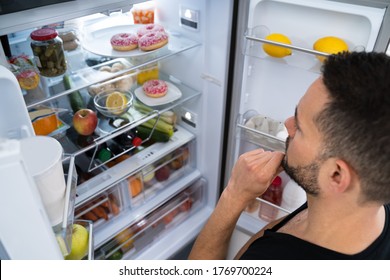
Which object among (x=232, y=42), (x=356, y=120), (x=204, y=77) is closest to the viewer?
(x=356, y=120)

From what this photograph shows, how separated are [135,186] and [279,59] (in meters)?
0.86

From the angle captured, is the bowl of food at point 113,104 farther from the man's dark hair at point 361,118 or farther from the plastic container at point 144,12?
the man's dark hair at point 361,118

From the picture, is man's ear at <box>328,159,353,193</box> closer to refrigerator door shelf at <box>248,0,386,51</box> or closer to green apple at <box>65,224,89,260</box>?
refrigerator door shelf at <box>248,0,386,51</box>

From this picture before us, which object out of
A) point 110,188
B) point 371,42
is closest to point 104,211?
point 110,188

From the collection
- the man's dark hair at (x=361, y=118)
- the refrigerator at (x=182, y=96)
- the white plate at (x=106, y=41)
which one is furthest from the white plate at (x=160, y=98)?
the man's dark hair at (x=361, y=118)

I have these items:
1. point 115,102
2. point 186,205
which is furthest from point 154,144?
point 186,205

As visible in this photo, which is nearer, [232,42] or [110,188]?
[232,42]

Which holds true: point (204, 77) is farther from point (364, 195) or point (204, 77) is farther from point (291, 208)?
point (364, 195)

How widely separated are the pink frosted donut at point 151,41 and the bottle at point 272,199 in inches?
29.5

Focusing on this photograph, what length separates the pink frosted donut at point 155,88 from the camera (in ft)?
4.59

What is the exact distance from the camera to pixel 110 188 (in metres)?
1.41

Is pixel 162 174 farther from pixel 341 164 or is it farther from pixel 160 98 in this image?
pixel 341 164

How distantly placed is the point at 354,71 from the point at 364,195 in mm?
256

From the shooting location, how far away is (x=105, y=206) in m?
1.44
